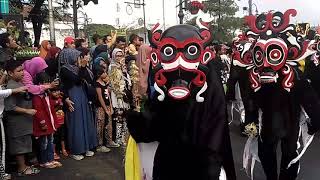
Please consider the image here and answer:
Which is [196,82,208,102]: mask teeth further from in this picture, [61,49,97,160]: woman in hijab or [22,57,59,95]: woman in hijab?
[61,49,97,160]: woman in hijab

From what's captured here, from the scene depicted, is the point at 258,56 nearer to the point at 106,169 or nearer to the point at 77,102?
the point at 106,169

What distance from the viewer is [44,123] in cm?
520

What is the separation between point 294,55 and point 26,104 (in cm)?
303

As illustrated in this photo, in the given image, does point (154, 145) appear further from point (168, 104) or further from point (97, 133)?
point (97, 133)

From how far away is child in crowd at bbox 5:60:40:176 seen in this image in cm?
485

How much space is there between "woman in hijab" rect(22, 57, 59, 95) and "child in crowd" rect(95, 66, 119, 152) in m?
0.96

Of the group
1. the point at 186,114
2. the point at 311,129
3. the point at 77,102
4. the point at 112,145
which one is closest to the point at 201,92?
the point at 186,114

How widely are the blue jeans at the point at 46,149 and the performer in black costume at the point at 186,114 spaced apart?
266 centimetres

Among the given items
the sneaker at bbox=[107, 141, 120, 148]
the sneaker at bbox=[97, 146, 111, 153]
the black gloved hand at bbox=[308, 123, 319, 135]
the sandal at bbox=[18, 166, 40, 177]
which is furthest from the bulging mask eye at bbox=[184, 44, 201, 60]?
the sneaker at bbox=[107, 141, 120, 148]

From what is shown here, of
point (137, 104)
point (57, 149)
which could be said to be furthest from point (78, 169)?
point (137, 104)

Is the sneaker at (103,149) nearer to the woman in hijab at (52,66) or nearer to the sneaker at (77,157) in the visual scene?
the sneaker at (77,157)

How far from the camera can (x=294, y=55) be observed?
4203 millimetres

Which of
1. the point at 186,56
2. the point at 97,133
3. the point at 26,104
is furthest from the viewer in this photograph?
the point at 97,133

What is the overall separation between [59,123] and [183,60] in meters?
3.17
